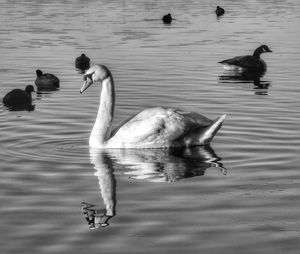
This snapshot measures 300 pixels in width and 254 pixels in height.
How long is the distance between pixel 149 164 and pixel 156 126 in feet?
4.60

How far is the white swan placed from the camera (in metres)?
17.0

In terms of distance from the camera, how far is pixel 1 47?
129ft

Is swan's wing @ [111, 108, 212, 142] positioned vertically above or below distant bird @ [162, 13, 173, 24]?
above

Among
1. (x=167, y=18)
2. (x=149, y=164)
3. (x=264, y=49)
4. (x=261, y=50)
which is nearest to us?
(x=149, y=164)

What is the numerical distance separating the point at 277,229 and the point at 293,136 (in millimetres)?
7335

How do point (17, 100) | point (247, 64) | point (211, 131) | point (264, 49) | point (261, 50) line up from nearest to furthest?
point (211, 131) → point (17, 100) → point (247, 64) → point (261, 50) → point (264, 49)

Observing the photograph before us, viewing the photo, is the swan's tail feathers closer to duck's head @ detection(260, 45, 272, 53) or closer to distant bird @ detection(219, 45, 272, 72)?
distant bird @ detection(219, 45, 272, 72)

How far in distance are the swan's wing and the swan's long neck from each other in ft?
1.00

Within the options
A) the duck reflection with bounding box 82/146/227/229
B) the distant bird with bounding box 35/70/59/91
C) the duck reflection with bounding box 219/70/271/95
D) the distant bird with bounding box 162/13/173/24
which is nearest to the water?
the duck reflection with bounding box 82/146/227/229

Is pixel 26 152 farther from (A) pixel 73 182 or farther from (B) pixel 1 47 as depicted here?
(B) pixel 1 47

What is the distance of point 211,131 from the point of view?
1722cm

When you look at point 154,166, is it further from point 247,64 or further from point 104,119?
point 247,64

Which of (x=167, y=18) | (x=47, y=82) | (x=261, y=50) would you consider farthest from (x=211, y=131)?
(x=167, y=18)

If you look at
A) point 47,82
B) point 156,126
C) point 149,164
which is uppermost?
point 156,126
